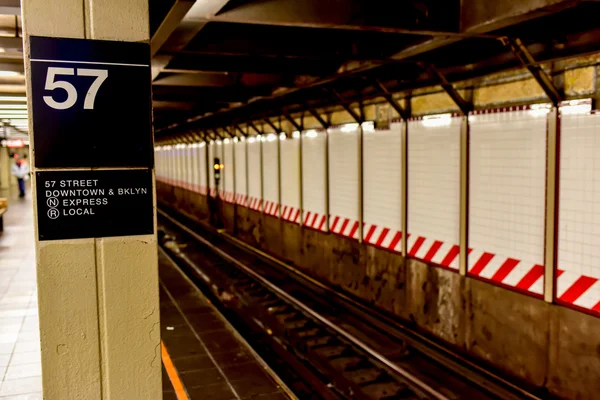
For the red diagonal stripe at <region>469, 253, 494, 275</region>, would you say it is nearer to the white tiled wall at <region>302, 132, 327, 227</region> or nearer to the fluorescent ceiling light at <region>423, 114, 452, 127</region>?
the fluorescent ceiling light at <region>423, 114, 452, 127</region>

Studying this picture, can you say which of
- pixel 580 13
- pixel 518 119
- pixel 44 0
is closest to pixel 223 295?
pixel 518 119

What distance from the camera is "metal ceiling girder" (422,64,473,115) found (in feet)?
22.4

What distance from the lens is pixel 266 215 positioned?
50.0 feet

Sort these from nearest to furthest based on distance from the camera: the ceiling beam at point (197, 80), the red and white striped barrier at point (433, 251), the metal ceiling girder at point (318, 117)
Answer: the red and white striped barrier at point (433, 251)
the ceiling beam at point (197, 80)
the metal ceiling girder at point (318, 117)

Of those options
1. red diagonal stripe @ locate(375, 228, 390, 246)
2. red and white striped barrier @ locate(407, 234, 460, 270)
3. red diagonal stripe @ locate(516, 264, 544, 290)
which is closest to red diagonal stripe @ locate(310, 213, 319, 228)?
red diagonal stripe @ locate(375, 228, 390, 246)

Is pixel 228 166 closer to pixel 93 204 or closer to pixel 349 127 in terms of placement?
pixel 349 127

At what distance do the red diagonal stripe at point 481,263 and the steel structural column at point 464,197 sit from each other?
17 cm

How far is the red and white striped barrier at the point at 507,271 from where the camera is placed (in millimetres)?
6152

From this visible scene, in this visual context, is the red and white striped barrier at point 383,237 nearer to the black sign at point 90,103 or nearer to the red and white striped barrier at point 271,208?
the red and white striped barrier at point 271,208

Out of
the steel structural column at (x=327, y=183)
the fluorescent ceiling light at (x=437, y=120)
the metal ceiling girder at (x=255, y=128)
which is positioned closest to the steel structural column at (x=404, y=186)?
the fluorescent ceiling light at (x=437, y=120)

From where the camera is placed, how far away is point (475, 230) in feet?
23.3

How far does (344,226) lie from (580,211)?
5655 millimetres

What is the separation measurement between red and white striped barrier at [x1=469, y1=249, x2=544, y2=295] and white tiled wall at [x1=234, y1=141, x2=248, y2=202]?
35.4 feet

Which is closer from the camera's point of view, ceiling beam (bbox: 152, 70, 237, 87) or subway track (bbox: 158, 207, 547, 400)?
subway track (bbox: 158, 207, 547, 400)
